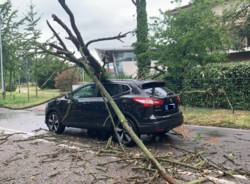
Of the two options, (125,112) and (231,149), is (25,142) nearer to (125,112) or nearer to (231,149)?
(125,112)

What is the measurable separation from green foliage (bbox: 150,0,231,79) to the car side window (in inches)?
278

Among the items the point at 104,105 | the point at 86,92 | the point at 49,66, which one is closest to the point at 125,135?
the point at 104,105

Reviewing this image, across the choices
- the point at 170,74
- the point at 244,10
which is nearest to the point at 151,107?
the point at 170,74

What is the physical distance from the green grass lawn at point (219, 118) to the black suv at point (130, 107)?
3001 mm

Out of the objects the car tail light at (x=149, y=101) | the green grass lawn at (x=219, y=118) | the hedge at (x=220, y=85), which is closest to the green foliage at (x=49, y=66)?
the car tail light at (x=149, y=101)

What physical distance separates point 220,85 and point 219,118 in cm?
314

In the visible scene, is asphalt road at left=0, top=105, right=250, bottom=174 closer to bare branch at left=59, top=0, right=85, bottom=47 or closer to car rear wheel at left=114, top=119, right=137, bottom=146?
car rear wheel at left=114, top=119, right=137, bottom=146

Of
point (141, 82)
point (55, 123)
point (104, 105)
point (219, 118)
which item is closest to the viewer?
point (141, 82)

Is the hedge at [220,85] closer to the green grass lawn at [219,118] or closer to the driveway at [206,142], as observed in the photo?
the green grass lawn at [219,118]

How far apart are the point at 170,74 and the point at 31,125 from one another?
752 cm

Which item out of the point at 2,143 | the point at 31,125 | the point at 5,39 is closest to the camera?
the point at 2,143

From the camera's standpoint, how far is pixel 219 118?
1212 cm

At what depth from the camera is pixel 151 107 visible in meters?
8.04

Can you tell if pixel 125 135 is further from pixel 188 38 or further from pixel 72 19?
pixel 188 38
